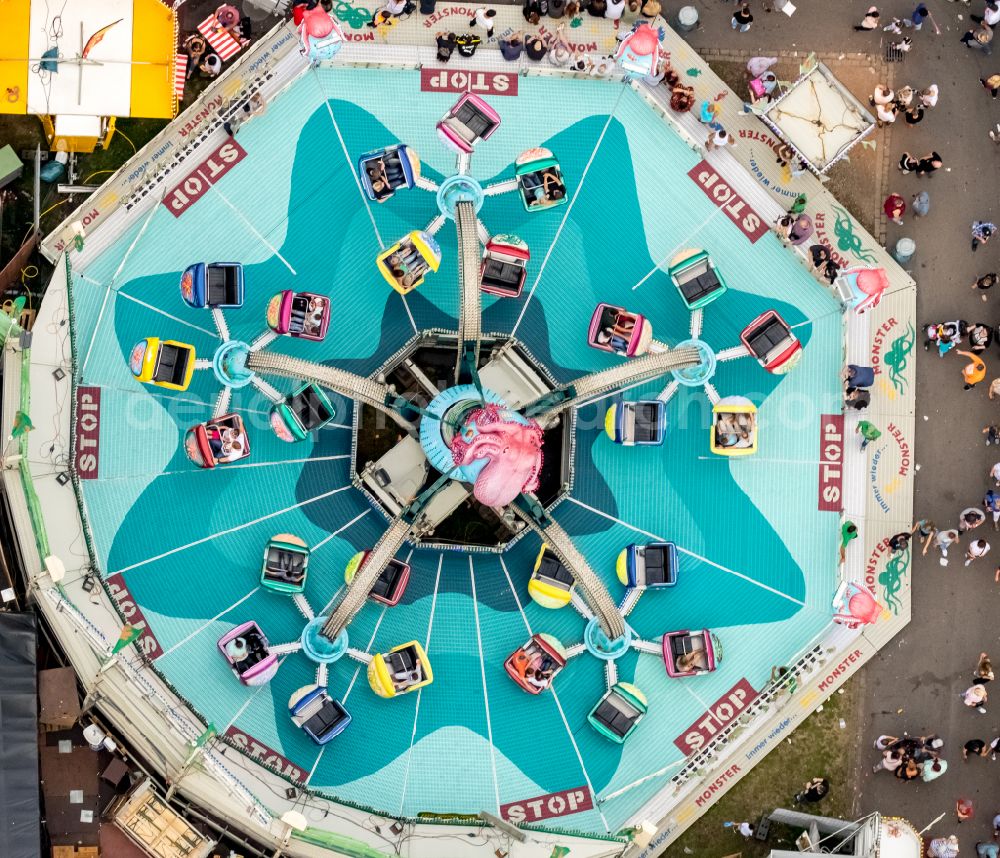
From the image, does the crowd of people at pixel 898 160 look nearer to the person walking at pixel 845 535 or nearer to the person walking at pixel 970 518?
the person walking at pixel 970 518

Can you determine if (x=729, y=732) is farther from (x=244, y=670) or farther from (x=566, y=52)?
(x=566, y=52)

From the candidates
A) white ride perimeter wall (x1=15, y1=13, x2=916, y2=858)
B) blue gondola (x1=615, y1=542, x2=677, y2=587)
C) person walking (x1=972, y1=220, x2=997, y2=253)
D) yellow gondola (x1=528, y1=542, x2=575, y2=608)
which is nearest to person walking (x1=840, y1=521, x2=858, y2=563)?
white ride perimeter wall (x1=15, y1=13, x2=916, y2=858)

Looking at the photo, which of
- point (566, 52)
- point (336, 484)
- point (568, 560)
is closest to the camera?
point (568, 560)

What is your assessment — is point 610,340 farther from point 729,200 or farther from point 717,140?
point 717,140

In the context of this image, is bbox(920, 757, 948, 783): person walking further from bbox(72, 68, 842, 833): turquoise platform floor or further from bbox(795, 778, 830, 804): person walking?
bbox(72, 68, 842, 833): turquoise platform floor

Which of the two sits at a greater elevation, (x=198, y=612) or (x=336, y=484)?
(x=336, y=484)

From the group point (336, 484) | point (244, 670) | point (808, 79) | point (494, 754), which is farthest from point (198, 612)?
point (808, 79)

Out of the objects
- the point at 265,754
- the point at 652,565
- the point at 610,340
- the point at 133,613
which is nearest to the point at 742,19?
the point at 610,340
